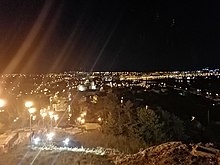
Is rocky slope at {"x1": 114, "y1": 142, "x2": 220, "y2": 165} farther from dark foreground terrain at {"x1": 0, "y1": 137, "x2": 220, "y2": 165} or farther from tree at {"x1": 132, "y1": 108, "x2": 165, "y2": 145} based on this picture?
tree at {"x1": 132, "y1": 108, "x2": 165, "y2": 145}

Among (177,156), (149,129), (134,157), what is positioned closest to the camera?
(177,156)

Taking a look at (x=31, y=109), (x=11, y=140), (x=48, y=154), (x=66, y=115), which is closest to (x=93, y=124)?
(x=66, y=115)

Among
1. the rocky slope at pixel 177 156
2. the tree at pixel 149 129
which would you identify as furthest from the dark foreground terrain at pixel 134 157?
the tree at pixel 149 129

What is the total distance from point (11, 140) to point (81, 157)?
4.94 metres

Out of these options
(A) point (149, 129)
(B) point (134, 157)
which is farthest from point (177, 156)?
(A) point (149, 129)

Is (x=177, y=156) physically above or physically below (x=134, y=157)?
above

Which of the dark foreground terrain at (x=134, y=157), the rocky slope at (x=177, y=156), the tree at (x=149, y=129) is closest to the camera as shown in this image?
the rocky slope at (x=177, y=156)

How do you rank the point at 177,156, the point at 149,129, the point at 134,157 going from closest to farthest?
1. the point at 177,156
2. the point at 134,157
3. the point at 149,129

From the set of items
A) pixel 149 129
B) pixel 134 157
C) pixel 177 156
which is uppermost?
pixel 177 156

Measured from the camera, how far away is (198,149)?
11.9 meters

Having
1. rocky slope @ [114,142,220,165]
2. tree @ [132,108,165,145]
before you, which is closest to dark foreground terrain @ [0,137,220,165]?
rocky slope @ [114,142,220,165]

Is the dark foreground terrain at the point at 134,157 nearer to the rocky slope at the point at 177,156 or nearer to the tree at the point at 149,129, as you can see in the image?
the rocky slope at the point at 177,156

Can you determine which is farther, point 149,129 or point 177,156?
point 149,129

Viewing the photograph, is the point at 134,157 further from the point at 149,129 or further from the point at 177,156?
the point at 149,129
